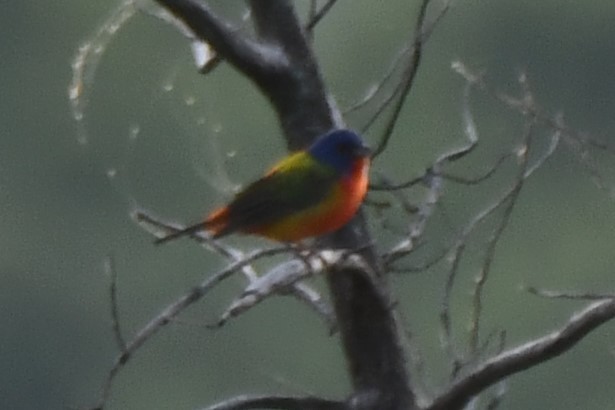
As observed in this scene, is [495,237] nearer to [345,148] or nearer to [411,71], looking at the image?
[411,71]

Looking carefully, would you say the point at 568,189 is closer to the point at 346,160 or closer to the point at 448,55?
the point at 448,55

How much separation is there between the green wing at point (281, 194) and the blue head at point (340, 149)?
Result: 0.11ft

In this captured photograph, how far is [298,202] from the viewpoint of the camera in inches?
243

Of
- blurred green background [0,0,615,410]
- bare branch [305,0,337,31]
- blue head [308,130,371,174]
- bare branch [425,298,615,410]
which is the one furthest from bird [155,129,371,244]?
blurred green background [0,0,615,410]

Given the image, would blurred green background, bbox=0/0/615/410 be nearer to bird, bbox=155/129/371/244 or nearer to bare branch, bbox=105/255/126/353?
bird, bbox=155/129/371/244

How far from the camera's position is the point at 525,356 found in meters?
5.29

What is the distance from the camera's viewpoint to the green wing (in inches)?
239

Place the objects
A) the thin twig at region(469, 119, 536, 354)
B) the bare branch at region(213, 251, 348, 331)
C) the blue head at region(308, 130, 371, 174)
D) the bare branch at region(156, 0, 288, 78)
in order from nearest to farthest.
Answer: the bare branch at region(213, 251, 348, 331) < the bare branch at region(156, 0, 288, 78) < the thin twig at region(469, 119, 536, 354) < the blue head at region(308, 130, 371, 174)

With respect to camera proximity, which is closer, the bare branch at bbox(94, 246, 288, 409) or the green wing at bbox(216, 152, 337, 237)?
the bare branch at bbox(94, 246, 288, 409)

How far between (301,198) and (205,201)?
48.8 feet

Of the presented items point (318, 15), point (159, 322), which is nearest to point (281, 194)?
point (318, 15)

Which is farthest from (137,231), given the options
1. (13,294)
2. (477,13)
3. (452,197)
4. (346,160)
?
(346,160)

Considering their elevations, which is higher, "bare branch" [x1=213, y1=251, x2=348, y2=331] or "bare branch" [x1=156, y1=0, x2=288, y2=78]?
"bare branch" [x1=156, y1=0, x2=288, y2=78]

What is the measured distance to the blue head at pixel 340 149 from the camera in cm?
590
